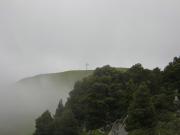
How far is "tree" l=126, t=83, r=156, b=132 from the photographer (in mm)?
52219

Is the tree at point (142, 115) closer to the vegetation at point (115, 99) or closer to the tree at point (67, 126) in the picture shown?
the vegetation at point (115, 99)

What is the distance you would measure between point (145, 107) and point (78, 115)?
23.3 metres

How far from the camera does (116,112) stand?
224 feet

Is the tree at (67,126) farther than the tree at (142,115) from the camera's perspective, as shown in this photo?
Yes

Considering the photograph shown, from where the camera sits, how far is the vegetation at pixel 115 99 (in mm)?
56441

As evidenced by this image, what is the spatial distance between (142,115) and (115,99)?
16.9m

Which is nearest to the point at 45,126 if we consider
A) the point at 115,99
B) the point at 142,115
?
the point at 115,99

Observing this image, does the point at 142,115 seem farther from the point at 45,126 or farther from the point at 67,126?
the point at 45,126

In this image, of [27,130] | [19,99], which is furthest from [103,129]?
[19,99]

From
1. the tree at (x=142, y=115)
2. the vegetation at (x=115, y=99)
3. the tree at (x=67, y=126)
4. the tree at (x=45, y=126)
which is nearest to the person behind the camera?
the tree at (x=142, y=115)

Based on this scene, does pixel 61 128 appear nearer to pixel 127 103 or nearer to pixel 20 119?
pixel 127 103

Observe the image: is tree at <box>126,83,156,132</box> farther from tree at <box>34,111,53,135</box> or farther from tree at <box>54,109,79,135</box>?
tree at <box>34,111,53,135</box>

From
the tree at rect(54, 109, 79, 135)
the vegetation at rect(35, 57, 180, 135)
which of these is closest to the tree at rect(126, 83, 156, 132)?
the vegetation at rect(35, 57, 180, 135)

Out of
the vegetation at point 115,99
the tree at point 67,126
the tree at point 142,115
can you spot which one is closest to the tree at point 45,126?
the vegetation at point 115,99
